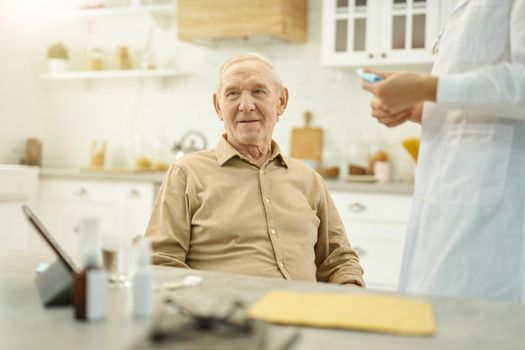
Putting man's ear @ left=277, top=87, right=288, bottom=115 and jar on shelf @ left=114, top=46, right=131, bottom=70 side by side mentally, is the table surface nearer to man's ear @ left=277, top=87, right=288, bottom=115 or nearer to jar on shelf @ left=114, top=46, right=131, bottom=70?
man's ear @ left=277, top=87, right=288, bottom=115

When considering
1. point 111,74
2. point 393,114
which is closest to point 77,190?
point 111,74

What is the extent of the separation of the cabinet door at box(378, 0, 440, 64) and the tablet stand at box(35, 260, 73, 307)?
307cm

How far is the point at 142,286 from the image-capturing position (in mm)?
1125

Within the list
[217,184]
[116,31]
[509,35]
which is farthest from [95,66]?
[509,35]

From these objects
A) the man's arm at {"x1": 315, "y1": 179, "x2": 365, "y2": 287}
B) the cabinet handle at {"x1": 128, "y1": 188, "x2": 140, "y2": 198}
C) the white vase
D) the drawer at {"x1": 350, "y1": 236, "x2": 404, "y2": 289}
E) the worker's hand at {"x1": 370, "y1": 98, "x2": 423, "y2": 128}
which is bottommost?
the drawer at {"x1": 350, "y1": 236, "x2": 404, "y2": 289}

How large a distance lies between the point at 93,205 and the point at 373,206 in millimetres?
1983

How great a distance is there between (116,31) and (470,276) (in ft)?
14.1

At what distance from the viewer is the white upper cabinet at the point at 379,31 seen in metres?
3.91

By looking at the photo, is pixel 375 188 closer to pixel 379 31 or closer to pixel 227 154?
pixel 379 31

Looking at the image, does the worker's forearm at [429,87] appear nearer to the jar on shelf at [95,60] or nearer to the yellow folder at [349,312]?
the yellow folder at [349,312]

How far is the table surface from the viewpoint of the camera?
3.24 ft

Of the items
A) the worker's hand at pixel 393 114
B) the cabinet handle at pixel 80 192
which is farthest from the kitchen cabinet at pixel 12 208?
the worker's hand at pixel 393 114

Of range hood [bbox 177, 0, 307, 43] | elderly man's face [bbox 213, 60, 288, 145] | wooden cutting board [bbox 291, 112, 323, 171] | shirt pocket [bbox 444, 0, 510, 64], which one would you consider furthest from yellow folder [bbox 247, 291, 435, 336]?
wooden cutting board [bbox 291, 112, 323, 171]

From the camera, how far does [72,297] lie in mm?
1165
